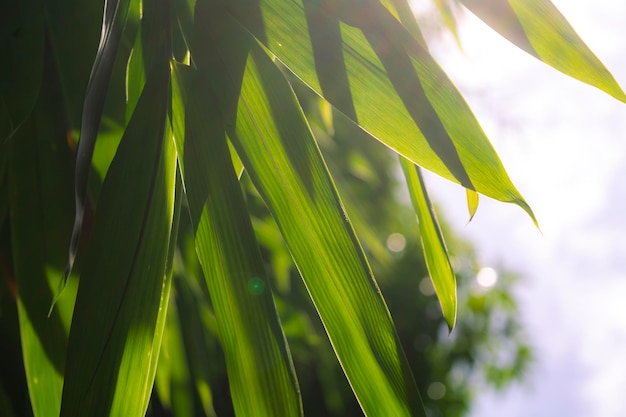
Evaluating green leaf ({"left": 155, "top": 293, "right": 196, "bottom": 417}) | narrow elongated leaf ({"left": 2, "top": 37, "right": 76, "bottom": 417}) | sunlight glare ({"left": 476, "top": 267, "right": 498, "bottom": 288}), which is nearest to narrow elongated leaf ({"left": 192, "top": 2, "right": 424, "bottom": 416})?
narrow elongated leaf ({"left": 2, "top": 37, "right": 76, "bottom": 417})

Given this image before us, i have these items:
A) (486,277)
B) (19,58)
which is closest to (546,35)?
(19,58)

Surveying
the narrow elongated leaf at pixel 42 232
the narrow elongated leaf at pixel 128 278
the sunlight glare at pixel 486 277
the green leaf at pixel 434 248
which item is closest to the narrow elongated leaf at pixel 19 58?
the narrow elongated leaf at pixel 42 232

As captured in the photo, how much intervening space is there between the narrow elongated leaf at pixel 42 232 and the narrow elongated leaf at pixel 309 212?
227 mm

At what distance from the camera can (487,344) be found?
14.8ft

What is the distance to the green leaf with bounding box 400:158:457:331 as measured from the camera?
58cm

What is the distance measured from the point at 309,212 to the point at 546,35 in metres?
0.24

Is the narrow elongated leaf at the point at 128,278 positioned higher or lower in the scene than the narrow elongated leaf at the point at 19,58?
lower

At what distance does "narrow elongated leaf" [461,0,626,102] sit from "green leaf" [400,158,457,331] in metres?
0.17

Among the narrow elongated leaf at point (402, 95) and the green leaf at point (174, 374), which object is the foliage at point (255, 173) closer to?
the narrow elongated leaf at point (402, 95)

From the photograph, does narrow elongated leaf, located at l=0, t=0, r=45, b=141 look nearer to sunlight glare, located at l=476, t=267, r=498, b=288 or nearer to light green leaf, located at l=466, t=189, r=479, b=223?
light green leaf, located at l=466, t=189, r=479, b=223

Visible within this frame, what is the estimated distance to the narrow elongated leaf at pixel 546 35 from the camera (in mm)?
503

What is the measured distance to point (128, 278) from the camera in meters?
0.47

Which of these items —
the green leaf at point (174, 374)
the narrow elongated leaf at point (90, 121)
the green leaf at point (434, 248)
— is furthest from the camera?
the green leaf at point (174, 374)

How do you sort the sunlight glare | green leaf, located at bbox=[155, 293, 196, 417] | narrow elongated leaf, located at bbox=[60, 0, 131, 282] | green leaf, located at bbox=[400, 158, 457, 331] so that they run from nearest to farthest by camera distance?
narrow elongated leaf, located at bbox=[60, 0, 131, 282]
green leaf, located at bbox=[400, 158, 457, 331]
green leaf, located at bbox=[155, 293, 196, 417]
the sunlight glare
